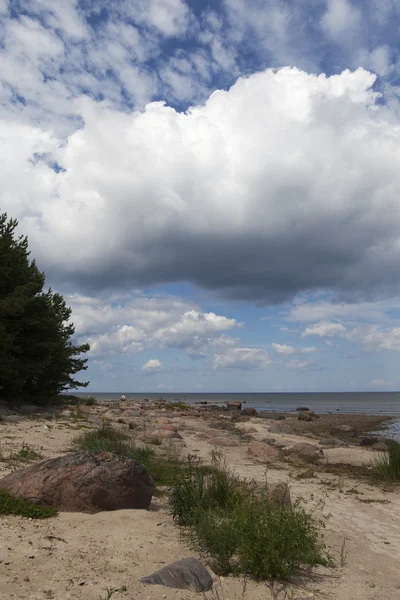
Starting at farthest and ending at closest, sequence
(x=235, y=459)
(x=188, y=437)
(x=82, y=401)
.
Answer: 1. (x=82, y=401)
2. (x=188, y=437)
3. (x=235, y=459)

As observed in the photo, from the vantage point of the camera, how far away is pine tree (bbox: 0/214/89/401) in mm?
20773

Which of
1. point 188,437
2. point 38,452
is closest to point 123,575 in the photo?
point 38,452

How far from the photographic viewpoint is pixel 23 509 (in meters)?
6.18

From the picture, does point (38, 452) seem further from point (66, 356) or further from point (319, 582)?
point (66, 356)

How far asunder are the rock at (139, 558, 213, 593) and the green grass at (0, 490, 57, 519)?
7.27ft

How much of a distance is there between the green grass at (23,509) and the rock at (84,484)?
0.53 ft

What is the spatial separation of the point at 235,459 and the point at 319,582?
350 inches

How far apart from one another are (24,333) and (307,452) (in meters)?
15.6

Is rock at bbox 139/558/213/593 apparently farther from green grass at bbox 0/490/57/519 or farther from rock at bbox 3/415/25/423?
rock at bbox 3/415/25/423

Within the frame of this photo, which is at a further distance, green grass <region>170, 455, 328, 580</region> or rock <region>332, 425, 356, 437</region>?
rock <region>332, 425, 356, 437</region>

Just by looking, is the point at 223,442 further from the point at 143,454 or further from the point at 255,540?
the point at 255,540

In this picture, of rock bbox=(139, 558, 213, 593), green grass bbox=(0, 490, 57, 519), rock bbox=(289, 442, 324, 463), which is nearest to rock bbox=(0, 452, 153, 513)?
green grass bbox=(0, 490, 57, 519)

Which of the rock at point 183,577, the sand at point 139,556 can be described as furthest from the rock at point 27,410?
the rock at point 183,577

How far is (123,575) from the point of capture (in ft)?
15.3
